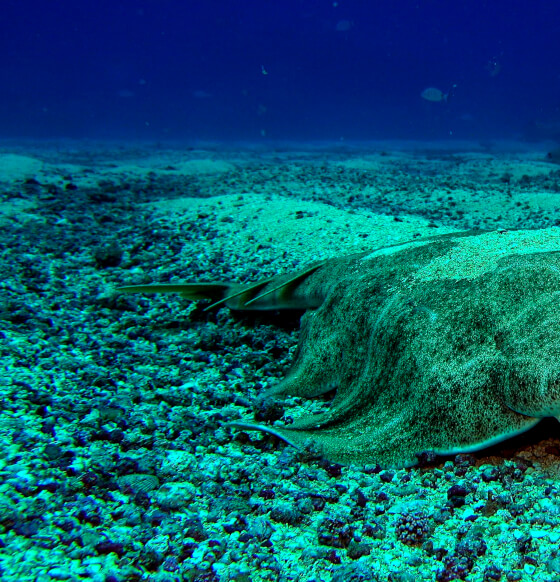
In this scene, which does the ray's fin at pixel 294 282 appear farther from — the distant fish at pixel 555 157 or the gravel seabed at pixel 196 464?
the distant fish at pixel 555 157

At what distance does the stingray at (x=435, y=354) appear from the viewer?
80.4 inches

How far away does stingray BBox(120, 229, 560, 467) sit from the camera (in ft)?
6.70

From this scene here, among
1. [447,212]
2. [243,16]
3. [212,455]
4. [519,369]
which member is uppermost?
[243,16]

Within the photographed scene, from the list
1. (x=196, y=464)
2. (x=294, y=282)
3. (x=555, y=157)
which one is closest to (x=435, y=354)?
(x=196, y=464)

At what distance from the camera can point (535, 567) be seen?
5.19 ft

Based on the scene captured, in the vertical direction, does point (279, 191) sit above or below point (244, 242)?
above

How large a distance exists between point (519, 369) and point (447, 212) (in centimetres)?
546

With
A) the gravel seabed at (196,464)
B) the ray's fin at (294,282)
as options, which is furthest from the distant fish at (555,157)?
the ray's fin at (294,282)

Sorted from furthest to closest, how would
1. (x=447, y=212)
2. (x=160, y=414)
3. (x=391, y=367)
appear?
(x=447, y=212) < (x=160, y=414) < (x=391, y=367)

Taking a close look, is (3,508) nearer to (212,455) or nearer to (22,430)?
(22,430)

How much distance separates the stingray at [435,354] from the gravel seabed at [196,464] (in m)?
0.14

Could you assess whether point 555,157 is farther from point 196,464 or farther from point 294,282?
point 196,464

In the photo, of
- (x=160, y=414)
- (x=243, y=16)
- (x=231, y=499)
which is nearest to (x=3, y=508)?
(x=231, y=499)

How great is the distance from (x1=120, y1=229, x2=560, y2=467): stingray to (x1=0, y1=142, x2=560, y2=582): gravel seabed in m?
0.14
